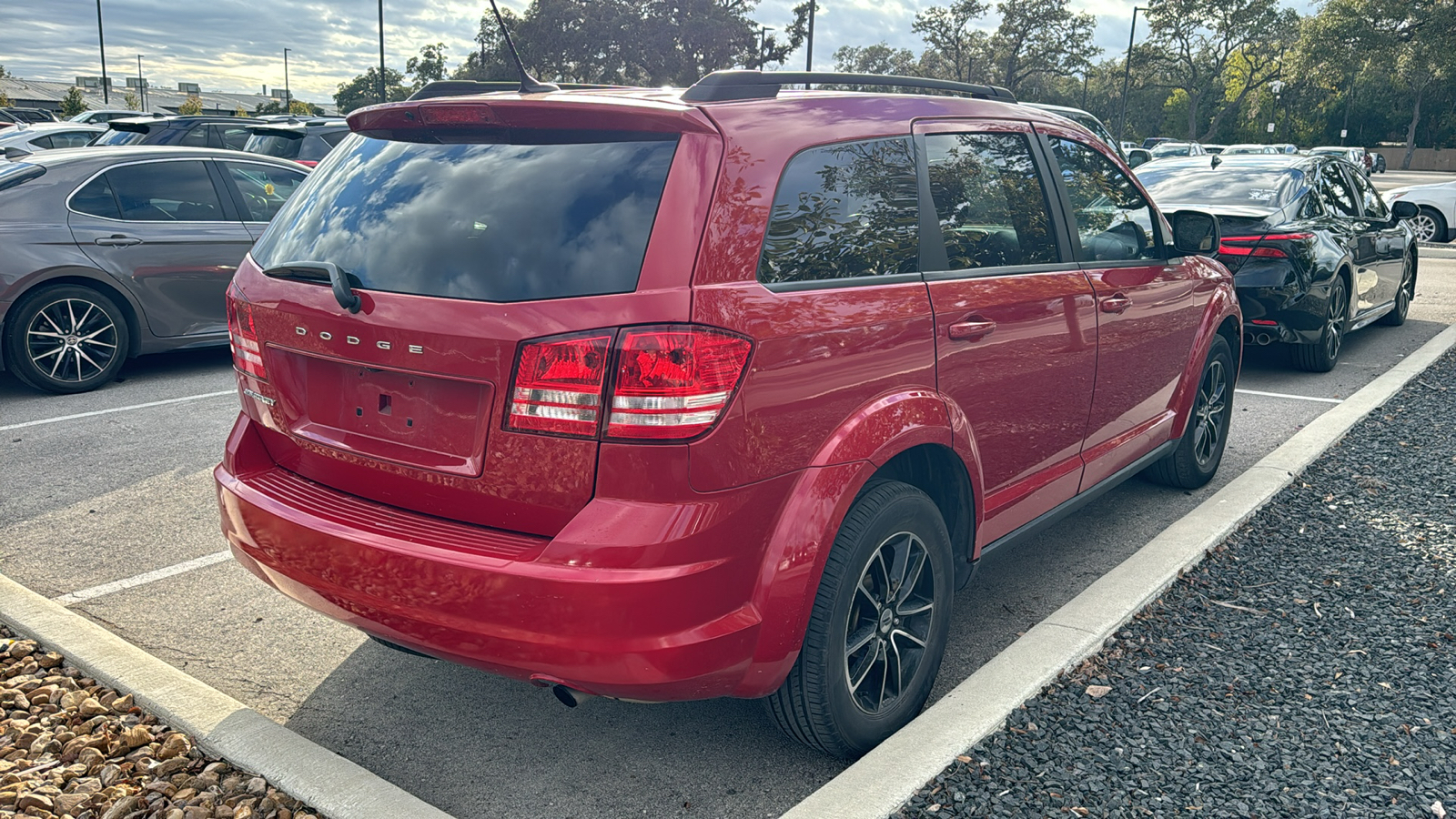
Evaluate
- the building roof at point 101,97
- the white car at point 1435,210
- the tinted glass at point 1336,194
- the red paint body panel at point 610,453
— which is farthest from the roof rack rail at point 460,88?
the building roof at point 101,97

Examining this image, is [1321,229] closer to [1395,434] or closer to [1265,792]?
[1395,434]

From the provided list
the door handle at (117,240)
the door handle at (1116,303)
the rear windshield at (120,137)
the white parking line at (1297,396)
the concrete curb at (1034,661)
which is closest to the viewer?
the concrete curb at (1034,661)

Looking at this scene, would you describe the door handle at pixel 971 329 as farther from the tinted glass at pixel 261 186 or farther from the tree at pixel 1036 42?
the tree at pixel 1036 42

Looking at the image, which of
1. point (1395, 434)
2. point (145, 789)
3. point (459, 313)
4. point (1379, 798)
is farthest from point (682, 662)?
point (1395, 434)

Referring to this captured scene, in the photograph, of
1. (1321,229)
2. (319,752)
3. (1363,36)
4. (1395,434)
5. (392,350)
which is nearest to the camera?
(392,350)

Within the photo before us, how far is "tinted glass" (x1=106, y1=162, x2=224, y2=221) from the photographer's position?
7.87 meters

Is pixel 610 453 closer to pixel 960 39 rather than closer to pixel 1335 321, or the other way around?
pixel 1335 321

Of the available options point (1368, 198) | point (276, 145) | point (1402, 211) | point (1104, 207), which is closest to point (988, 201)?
point (1104, 207)

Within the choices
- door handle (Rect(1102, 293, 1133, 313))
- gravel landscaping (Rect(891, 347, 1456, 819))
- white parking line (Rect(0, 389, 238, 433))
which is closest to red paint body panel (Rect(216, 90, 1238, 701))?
gravel landscaping (Rect(891, 347, 1456, 819))

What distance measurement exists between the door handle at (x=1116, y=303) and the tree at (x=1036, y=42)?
3346 inches

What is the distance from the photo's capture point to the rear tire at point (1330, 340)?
8359mm

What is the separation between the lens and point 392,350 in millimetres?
2662

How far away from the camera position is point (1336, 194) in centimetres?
910

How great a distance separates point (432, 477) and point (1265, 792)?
2.21 meters
